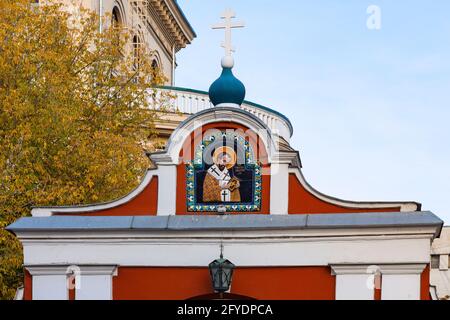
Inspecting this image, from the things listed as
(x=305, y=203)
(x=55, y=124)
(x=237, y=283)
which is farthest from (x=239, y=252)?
(x=55, y=124)

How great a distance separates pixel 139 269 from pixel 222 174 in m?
1.77

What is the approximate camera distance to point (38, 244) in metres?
16.2

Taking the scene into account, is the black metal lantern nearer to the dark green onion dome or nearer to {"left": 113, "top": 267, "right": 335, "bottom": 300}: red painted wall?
{"left": 113, "top": 267, "right": 335, "bottom": 300}: red painted wall

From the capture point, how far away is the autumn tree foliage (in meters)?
20.6

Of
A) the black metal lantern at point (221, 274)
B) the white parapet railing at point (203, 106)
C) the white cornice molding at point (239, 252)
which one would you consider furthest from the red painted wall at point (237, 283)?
the white parapet railing at point (203, 106)

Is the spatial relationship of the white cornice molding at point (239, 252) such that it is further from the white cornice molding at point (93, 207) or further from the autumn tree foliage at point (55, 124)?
the autumn tree foliage at point (55, 124)

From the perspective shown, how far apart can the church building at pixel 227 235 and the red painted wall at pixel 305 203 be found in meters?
0.01

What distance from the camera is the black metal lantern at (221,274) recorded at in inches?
610

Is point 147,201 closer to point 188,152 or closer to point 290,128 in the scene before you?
point 188,152

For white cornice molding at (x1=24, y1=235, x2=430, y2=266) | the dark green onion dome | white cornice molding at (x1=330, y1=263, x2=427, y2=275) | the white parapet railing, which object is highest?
the white parapet railing

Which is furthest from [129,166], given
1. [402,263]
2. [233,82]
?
[402,263]

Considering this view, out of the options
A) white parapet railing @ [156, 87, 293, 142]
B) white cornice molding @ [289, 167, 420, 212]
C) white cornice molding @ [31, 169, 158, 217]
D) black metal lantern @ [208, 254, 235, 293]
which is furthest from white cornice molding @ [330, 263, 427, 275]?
white parapet railing @ [156, 87, 293, 142]

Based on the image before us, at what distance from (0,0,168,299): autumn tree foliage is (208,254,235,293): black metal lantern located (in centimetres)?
555
